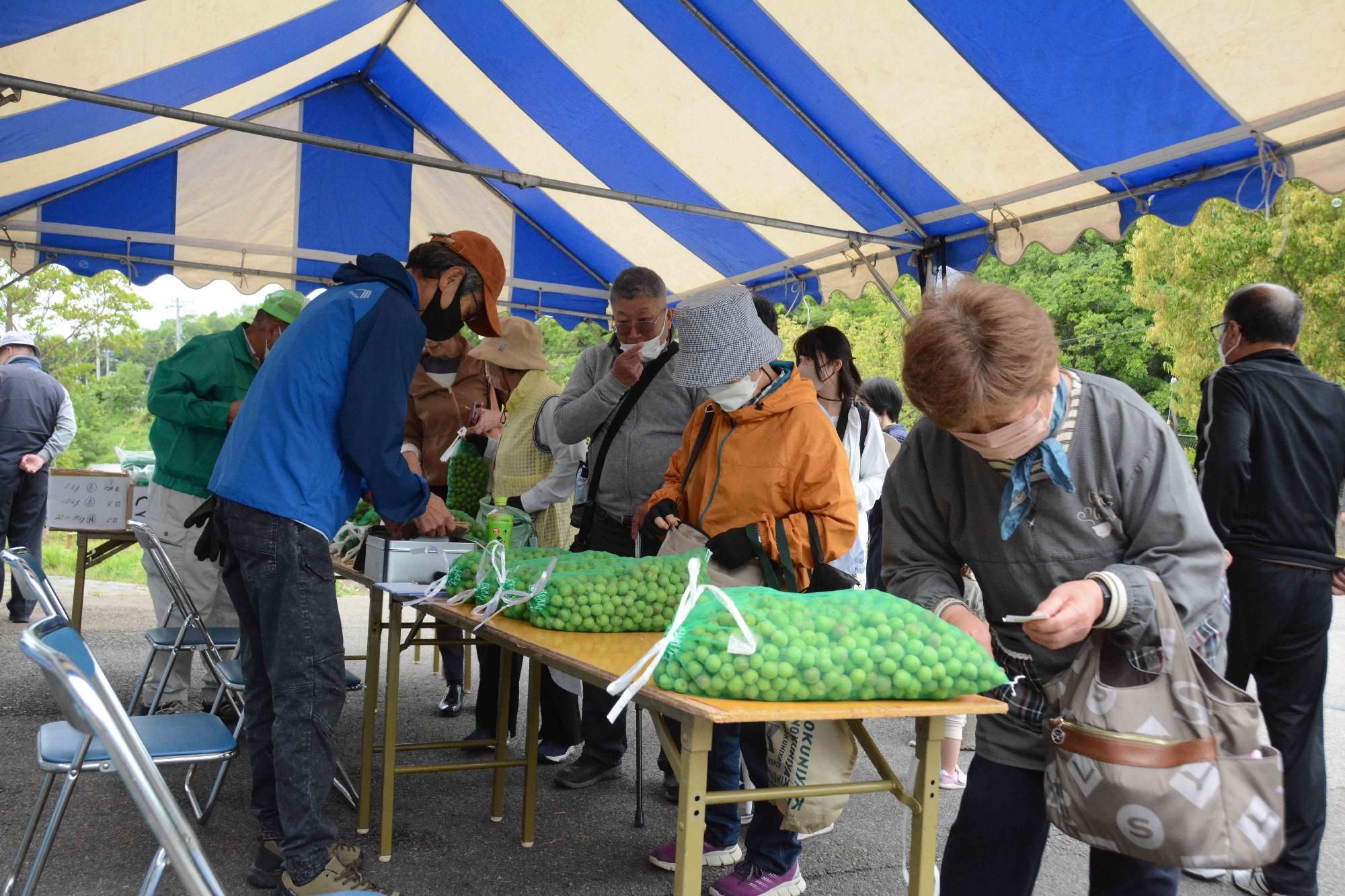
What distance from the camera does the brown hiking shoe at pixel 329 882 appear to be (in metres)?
2.45

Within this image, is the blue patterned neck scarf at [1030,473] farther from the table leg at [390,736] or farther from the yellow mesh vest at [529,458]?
the yellow mesh vest at [529,458]

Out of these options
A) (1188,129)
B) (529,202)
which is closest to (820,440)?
(1188,129)

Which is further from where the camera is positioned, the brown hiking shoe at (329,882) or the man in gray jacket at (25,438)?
the man in gray jacket at (25,438)

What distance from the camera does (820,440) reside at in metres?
2.60

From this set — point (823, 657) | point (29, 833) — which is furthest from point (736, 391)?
point (29, 833)

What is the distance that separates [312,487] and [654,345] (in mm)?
1289

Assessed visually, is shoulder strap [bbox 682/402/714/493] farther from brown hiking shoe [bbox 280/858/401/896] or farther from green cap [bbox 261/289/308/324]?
green cap [bbox 261/289/308/324]

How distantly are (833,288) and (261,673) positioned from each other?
435 centimetres

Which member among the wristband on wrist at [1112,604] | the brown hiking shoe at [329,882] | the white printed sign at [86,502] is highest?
the wristband on wrist at [1112,604]

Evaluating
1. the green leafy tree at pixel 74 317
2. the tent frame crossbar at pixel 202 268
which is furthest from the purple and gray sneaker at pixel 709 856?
the green leafy tree at pixel 74 317

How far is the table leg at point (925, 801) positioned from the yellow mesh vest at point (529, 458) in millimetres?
2388

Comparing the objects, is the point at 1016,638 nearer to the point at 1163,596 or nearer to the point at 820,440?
the point at 1163,596

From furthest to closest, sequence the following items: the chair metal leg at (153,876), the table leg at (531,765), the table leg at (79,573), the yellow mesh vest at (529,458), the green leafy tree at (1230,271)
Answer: the green leafy tree at (1230,271) → the table leg at (79,573) → the yellow mesh vest at (529,458) → the table leg at (531,765) → the chair metal leg at (153,876)

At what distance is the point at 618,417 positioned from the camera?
3439 millimetres
